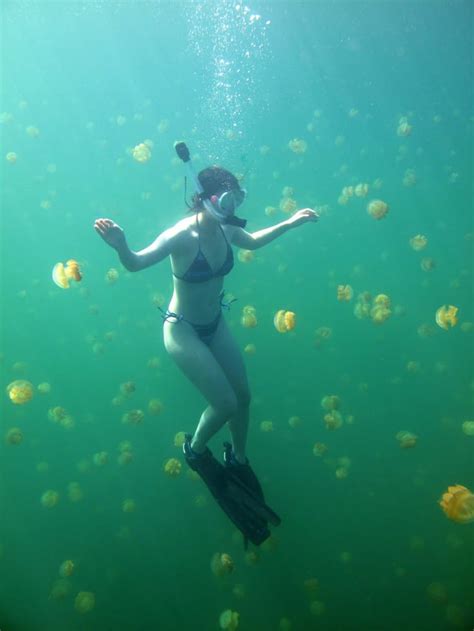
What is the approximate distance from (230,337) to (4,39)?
3982 centimetres

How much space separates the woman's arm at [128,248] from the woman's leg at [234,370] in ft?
4.09

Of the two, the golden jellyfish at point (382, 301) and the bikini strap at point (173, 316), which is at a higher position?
the bikini strap at point (173, 316)

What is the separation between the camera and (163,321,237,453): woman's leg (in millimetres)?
3637

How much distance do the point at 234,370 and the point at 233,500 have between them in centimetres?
143

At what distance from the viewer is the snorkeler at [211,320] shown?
3264 millimetres

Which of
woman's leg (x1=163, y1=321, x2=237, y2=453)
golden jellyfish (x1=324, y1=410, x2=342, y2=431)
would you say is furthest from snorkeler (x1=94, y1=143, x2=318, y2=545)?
golden jellyfish (x1=324, y1=410, x2=342, y2=431)

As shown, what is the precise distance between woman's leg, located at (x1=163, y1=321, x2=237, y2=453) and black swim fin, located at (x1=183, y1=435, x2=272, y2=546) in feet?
1.07

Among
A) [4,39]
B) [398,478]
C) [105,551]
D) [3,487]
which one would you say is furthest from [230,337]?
[4,39]

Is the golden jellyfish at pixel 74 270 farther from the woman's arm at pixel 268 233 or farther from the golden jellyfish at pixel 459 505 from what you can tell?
the golden jellyfish at pixel 459 505

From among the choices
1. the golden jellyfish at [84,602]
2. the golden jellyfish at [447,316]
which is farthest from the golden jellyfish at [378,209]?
the golden jellyfish at [84,602]

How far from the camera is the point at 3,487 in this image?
9664 millimetres

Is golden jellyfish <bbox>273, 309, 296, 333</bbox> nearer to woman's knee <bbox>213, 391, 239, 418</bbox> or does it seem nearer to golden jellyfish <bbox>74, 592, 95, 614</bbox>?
woman's knee <bbox>213, 391, 239, 418</bbox>

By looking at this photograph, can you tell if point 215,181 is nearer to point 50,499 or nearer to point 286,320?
point 286,320

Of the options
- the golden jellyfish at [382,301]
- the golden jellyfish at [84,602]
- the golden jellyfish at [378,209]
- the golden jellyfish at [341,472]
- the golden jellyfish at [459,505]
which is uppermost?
the golden jellyfish at [378,209]
